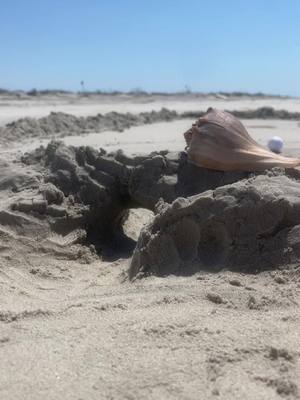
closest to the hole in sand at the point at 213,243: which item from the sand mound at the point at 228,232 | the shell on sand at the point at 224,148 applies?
the sand mound at the point at 228,232

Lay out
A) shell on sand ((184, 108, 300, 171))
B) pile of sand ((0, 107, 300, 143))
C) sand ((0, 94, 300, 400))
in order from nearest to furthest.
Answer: sand ((0, 94, 300, 400))
shell on sand ((184, 108, 300, 171))
pile of sand ((0, 107, 300, 143))

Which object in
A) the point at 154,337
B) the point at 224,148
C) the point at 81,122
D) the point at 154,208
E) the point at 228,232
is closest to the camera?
the point at 154,337

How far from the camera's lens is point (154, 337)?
257 cm

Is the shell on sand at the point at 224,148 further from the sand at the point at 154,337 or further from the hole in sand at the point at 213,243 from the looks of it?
the sand at the point at 154,337

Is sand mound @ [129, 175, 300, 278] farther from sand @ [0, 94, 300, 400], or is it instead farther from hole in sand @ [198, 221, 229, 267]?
sand @ [0, 94, 300, 400]

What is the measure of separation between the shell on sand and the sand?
116 cm

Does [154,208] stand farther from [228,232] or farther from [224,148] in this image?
[228,232]

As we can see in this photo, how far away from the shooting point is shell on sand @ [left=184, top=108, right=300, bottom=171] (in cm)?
419

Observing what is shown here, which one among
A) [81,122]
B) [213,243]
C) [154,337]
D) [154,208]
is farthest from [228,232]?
[81,122]

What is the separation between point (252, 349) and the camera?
8.04ft

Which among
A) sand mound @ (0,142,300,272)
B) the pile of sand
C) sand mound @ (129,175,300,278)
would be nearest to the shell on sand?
sand mound @ (0,142,300,272)

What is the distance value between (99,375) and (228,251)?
127 cm

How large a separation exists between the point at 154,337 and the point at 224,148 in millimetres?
2038

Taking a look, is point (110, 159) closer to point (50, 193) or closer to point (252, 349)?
point (50, 193)
